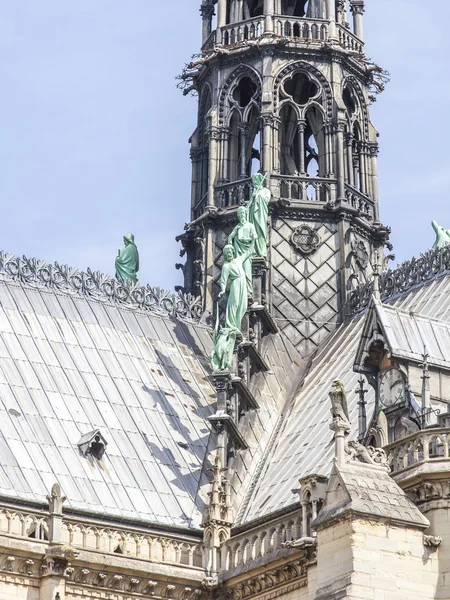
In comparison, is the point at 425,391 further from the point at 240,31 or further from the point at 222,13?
the point at 222,13

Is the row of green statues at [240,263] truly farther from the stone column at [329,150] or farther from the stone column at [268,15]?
the stone column at [268,15]

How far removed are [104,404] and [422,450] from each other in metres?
14.0

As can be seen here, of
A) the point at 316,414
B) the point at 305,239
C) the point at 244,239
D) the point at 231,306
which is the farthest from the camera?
the point at 305,239

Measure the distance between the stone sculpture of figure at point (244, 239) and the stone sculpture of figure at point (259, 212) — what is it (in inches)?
16.2

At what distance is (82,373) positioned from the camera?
162 feet

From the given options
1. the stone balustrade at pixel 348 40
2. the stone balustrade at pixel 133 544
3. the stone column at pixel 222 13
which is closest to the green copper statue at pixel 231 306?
the stone balustrade at pixel 133 544

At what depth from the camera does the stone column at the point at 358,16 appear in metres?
59.3

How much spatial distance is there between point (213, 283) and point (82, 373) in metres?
6.91

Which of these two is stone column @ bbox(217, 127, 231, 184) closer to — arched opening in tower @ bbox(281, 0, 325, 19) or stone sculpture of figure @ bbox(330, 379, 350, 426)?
arched opening in tower @ bbox(281, 0, 325, 19)

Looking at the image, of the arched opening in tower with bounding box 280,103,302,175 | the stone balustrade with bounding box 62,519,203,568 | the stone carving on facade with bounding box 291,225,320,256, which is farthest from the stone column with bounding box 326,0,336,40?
the stone balustrade with bounding box 62,519,203,568

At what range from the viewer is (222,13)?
5831cm

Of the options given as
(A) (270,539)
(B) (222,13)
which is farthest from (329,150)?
(A) (270,539)

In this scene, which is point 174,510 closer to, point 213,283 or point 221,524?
point 221,524

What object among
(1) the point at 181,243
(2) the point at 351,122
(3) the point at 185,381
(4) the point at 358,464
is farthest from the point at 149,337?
(4) the point at 358,464
